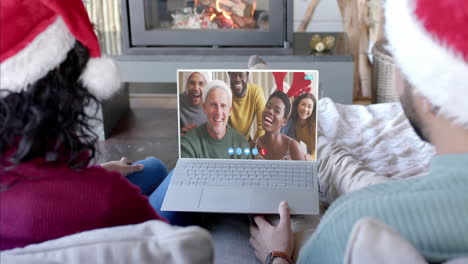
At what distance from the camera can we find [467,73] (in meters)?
0.76

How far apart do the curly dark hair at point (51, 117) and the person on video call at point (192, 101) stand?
475mm

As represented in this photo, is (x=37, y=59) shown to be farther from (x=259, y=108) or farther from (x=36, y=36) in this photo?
(x=259, y=108)

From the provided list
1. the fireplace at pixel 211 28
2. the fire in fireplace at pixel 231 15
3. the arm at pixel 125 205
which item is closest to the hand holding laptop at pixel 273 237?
the arm at pixel 125 205

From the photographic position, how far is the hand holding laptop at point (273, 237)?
3.63ft

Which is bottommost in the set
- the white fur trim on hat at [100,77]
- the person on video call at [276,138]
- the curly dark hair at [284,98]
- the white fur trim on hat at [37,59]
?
the person on video call at [276,138]

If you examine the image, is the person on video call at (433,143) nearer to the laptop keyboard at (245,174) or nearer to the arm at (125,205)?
the arm at (125,205)

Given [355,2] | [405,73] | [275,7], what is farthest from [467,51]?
[355,2]

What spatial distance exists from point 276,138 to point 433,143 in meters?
0.57

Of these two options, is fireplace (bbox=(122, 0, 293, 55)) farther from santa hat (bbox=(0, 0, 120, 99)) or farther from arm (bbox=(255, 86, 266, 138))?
santa hat (bbox=(0, 0, 120, 99))

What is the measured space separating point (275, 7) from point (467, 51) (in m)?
2.38

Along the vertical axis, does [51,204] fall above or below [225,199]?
above

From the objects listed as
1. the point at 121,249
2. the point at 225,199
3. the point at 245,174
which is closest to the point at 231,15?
the point at 245,174

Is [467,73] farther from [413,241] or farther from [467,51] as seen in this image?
[413,241]

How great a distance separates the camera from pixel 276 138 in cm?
138
